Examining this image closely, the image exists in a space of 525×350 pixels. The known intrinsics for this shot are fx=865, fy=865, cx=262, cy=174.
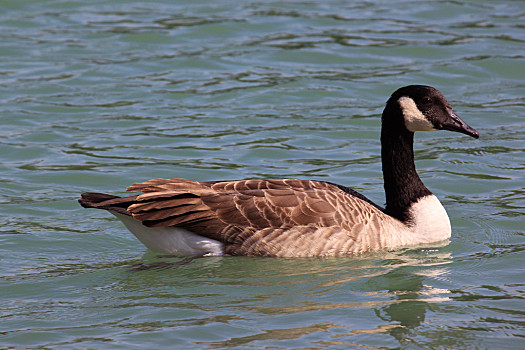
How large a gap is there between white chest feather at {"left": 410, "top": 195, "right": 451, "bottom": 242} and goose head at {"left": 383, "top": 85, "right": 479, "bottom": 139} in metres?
0.91

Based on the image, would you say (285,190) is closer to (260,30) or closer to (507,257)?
(507,257)

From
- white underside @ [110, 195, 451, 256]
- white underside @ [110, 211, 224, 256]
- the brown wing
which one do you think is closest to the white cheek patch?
white underside @ [110, 195, 451, 256]

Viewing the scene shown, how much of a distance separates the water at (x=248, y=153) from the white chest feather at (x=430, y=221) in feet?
0.76

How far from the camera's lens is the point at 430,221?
9.89m

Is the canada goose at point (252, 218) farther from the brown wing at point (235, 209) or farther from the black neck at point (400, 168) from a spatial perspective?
the black neck at point (400, 168)

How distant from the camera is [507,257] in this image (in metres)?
9.50

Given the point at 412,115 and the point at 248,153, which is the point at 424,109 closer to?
the point at 412,115

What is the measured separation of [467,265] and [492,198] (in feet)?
7.67

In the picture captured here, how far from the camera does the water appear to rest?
7.88 meters

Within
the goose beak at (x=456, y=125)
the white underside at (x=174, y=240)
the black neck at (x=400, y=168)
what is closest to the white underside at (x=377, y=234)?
the white underside at (x=174, y=240)

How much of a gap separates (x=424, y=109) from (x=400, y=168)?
753mm

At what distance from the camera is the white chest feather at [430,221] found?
32.4ft

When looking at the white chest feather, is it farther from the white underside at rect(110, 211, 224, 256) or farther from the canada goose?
the white underside at rect(110, 211, 224, 256)

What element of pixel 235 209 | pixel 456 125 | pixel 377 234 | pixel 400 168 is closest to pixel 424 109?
pixel 456 125
